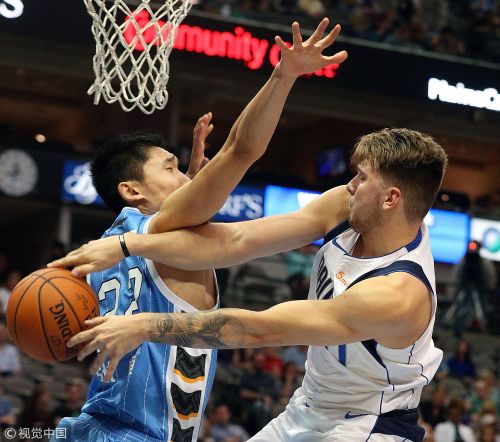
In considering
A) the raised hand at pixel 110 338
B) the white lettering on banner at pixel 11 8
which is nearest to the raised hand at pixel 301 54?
the raised hand at pixel 110 338

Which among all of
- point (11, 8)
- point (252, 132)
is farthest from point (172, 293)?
point (11, 8)

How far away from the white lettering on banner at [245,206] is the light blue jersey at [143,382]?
10630 millimetres

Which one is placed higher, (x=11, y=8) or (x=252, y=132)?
(x=252, y=132)

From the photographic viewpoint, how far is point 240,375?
1173 centimetres

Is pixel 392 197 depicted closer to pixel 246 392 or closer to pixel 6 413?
pixel 6 413

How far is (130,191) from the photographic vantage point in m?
4.07

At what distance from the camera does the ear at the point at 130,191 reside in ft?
13.3

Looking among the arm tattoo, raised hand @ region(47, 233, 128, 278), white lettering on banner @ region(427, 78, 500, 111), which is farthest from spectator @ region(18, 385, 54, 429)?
white lettering on banner @ region(427, 78, 500, 111)

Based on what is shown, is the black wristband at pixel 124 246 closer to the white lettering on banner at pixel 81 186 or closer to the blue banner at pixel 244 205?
the white lettering on banner at pixel 81 186

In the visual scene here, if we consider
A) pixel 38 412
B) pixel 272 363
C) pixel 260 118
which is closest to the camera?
pixel 260 118

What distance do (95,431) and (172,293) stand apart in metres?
0.58

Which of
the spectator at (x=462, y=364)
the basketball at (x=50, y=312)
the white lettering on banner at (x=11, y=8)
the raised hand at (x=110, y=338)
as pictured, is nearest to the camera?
the raised hand at (x=110, y=338)

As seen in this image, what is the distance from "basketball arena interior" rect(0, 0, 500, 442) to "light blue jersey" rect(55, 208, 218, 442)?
5.09m

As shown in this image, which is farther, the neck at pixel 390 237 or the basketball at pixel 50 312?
the neck at pixel 390 237
